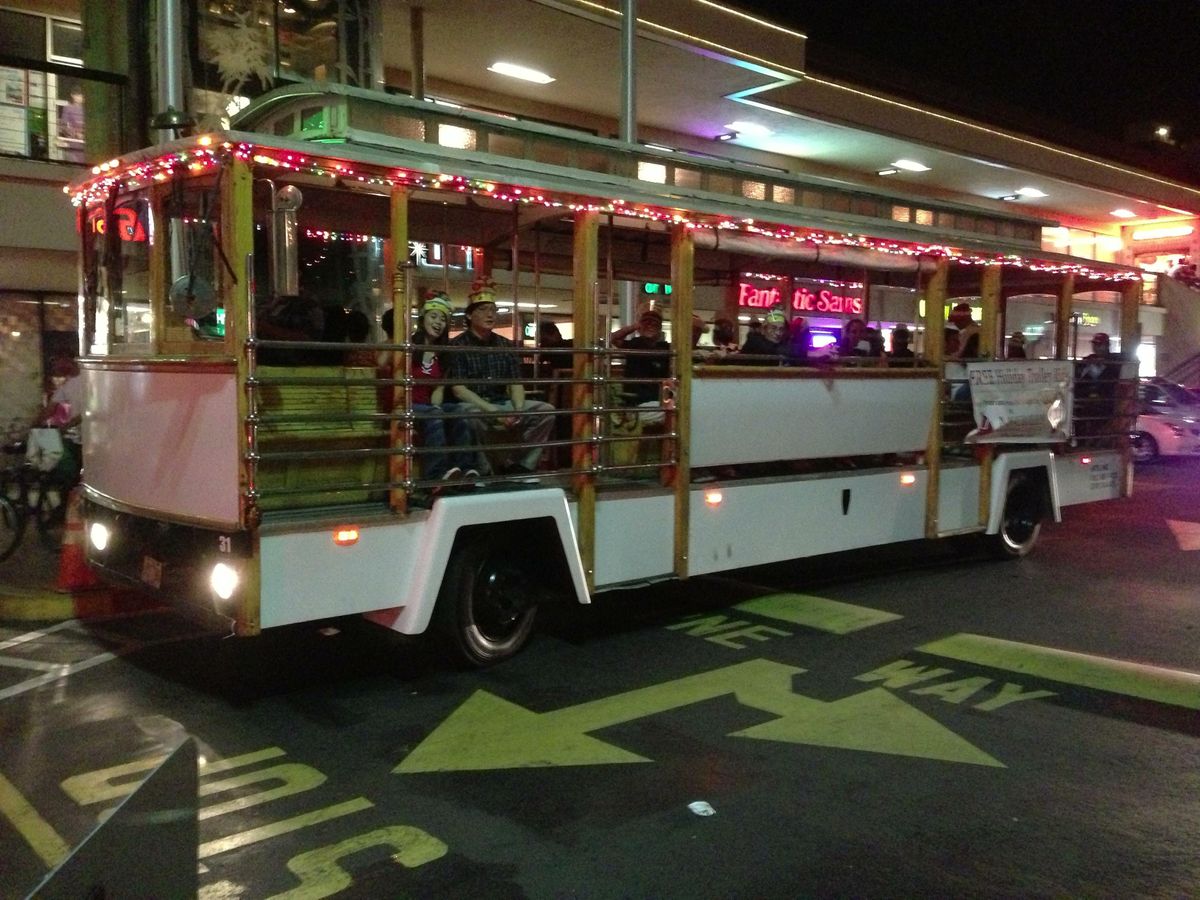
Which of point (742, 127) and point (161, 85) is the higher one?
point (742, 127)

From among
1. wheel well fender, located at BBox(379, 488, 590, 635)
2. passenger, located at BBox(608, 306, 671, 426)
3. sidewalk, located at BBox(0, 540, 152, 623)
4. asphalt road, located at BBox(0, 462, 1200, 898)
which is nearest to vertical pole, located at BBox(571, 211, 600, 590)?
wheel well fender, located at BBox(379, 488, 590, 635)

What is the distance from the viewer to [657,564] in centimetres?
Answer: 697

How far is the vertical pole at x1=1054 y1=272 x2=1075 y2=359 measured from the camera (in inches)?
411

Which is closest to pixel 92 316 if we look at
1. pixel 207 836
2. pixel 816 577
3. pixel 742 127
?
pixel 207 836

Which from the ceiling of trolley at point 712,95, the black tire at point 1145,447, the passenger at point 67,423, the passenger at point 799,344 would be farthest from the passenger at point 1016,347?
the black tire at point 1145,447

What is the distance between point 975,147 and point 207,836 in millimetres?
20573

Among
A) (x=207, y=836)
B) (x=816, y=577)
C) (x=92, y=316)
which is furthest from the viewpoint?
(x=816, y=577)

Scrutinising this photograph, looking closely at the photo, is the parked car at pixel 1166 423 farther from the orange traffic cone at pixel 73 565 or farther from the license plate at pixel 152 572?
the license plate at pixel 152 572

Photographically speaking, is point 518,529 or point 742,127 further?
point 742,127

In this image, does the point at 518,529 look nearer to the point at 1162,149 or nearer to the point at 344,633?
the point at 344,633

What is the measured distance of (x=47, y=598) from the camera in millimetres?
8148

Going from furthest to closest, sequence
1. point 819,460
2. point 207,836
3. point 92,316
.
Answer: point 819,460, point 92,316, point 207,836

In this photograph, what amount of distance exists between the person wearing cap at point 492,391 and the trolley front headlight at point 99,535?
2235 mm

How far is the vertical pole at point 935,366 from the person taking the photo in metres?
9.02
